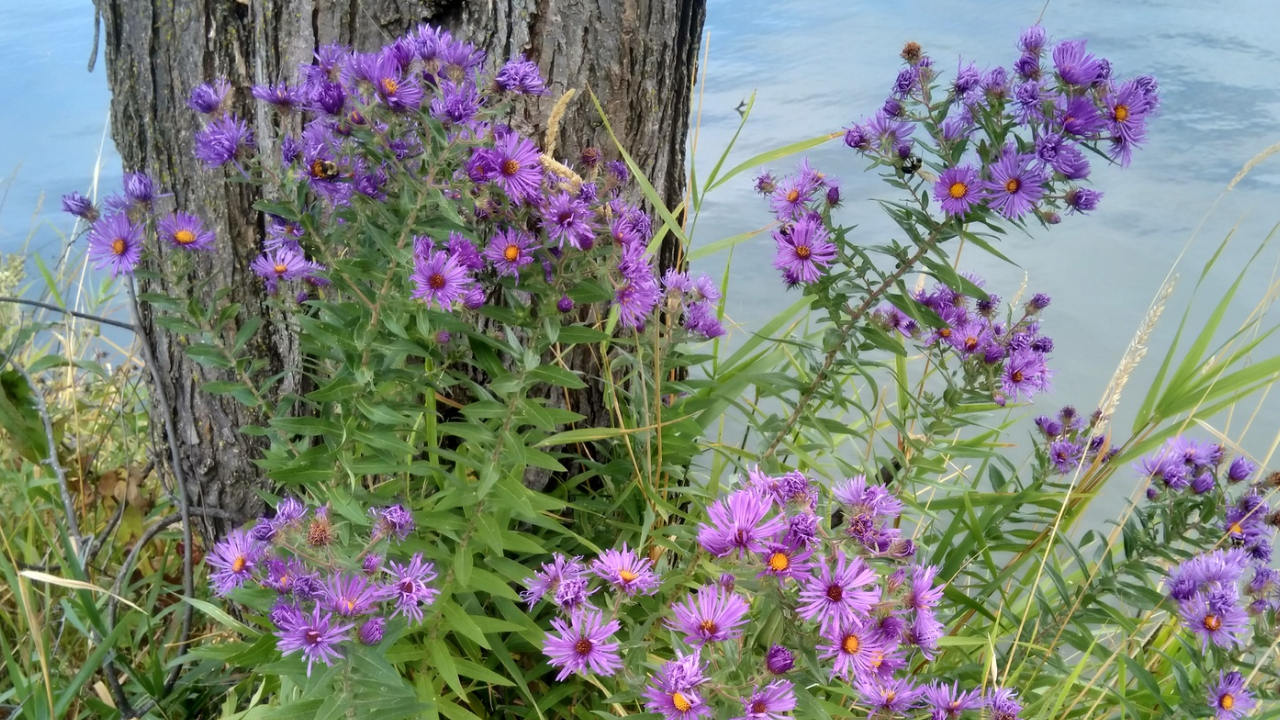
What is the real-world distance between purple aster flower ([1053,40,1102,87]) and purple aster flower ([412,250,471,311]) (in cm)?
99

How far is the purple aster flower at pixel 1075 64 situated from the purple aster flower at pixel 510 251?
878 millimetres

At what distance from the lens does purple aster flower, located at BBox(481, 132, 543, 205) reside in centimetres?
142

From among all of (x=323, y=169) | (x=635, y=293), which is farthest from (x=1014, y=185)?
(x=323, y=169)

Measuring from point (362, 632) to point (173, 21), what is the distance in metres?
1.51

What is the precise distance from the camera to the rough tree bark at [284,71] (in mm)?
1934

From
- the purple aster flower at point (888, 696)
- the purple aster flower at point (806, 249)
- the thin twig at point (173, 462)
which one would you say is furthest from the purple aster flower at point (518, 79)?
the thin twig at point (173, 462)

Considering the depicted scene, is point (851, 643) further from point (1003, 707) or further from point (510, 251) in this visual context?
point (510, 251)

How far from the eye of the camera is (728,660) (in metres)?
1.24

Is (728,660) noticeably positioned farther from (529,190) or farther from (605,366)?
(605,366)

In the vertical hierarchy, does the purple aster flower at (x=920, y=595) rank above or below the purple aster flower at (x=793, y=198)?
below

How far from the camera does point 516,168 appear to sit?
143cm

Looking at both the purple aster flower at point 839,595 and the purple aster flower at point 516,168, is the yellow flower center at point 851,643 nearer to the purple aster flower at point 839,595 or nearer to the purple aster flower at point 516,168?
the purple aster flower at point 839,595

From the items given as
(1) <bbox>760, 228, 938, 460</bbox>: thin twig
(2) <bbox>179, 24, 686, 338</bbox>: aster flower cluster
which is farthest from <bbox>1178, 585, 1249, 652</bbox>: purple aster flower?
(2) <bbox>179, 24, 686, 338</bbox>: aster flower cluster

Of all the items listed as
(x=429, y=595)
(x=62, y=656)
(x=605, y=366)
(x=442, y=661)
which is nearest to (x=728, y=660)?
(x=429, y=595)
